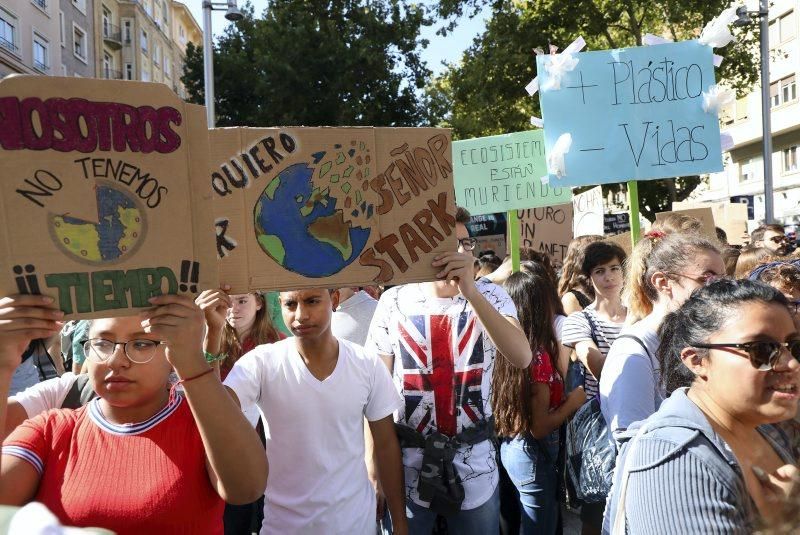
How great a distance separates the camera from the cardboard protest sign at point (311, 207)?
2186mm

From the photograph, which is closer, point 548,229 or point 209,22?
point 548,229

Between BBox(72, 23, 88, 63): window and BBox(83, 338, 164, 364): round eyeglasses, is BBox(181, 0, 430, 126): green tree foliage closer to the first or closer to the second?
BBox(83, 338, 164, 364): round eyeglasses

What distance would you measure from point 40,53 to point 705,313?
1307 inches

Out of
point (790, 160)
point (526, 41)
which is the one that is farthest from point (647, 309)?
point (790, 160)

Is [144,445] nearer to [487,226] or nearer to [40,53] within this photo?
[487,226]

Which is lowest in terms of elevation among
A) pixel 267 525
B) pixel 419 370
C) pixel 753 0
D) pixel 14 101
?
pixel 267 525

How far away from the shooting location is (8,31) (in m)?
27.4

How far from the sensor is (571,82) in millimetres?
4254

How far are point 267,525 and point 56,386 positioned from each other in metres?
0.90

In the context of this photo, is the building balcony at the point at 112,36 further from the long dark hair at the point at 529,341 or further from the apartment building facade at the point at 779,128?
the long dark hair at the point at 529,341

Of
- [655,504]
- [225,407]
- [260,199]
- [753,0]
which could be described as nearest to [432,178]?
[260,199]

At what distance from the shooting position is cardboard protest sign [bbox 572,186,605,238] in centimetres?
818

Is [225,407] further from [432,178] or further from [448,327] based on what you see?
[448,327]

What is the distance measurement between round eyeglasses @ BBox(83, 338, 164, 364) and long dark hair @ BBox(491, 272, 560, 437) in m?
2.01
